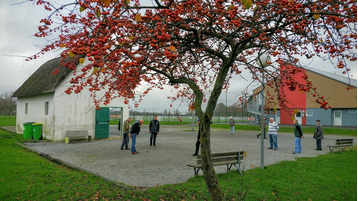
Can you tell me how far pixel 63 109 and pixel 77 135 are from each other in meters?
1.96

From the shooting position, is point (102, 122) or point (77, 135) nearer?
point (77, 135)

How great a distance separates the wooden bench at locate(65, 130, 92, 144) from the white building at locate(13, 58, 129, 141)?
418 millimetres

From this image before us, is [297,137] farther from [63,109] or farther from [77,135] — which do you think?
[63,109]

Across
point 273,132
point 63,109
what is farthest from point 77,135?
point 273,132

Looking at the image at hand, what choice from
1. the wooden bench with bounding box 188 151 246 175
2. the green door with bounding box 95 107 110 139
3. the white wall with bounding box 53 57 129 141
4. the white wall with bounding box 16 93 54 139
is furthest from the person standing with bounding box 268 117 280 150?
the white wall with bounding box 16 93 54 139

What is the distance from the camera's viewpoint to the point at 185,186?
655cm

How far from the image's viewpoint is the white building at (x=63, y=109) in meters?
16.9

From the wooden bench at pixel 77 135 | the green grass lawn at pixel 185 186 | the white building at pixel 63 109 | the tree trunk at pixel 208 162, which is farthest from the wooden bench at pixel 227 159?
the wooden bench at pixel 77 135

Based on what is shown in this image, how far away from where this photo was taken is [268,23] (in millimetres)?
5117

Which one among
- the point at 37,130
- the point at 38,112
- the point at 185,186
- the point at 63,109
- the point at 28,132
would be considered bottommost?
the point at 185,186

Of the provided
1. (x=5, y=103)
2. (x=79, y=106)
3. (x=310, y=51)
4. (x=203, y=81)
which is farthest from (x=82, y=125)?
(x=5, y=103)

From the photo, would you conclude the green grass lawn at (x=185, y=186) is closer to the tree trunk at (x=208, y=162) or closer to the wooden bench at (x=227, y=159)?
the wooden bench at (x=227, y=159)

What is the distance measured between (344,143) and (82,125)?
16.2 m

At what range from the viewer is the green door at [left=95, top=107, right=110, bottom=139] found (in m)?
18.7
